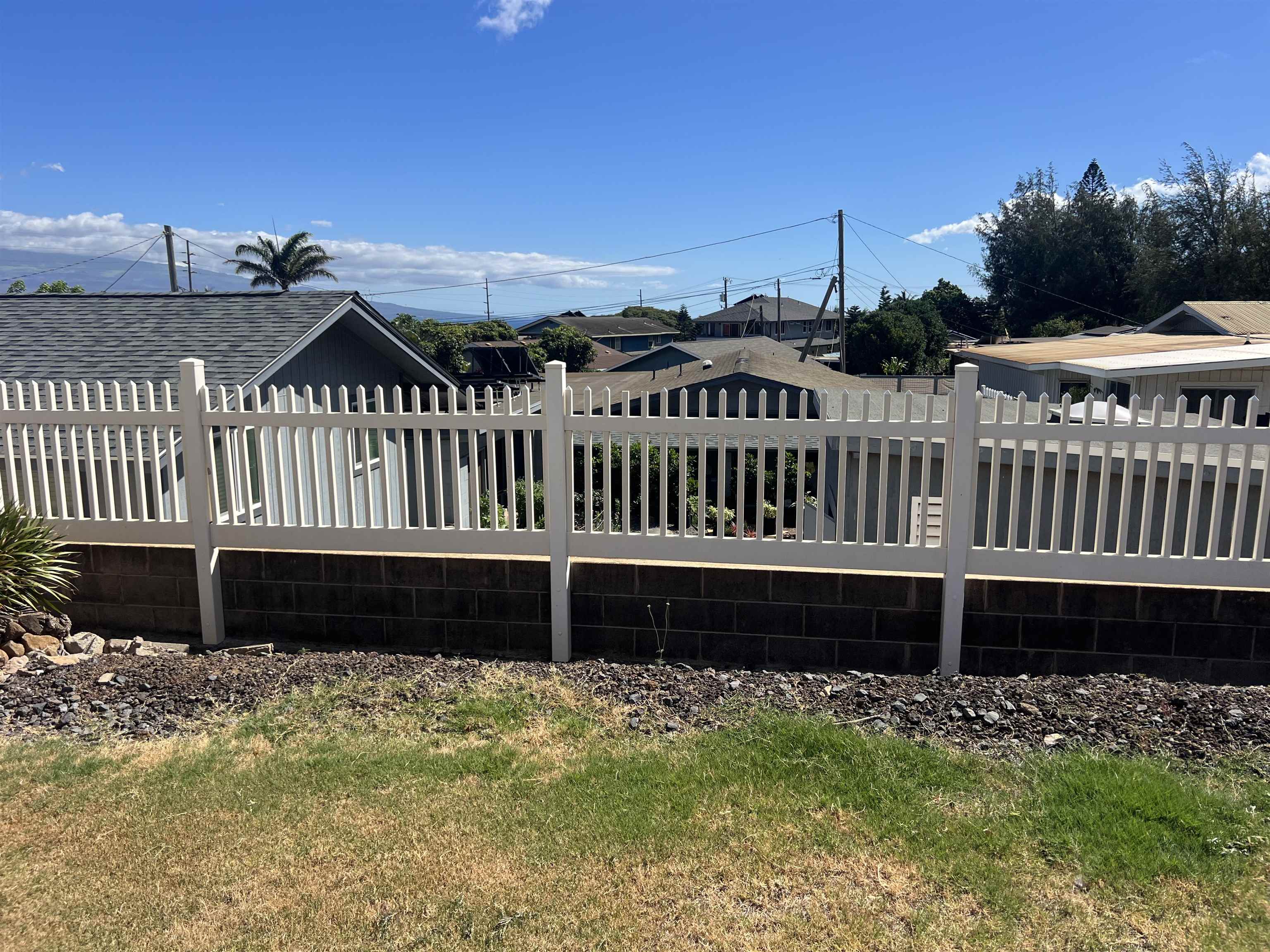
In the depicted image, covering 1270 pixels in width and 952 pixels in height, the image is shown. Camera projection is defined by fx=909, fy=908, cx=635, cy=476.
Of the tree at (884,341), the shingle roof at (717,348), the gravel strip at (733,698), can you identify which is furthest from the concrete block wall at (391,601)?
the tree at (884,341)

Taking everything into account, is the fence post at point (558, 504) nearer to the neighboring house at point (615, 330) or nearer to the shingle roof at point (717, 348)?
the shingle roof at point (717, 348)

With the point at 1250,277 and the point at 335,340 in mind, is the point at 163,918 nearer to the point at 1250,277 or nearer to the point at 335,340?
the point at 335,340

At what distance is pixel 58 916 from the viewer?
10.8 ft

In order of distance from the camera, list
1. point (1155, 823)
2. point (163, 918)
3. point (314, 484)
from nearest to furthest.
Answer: point (163, 918)
point (1155, 823)
point (314, 484)

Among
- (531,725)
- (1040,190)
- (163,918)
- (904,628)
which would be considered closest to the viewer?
(163,918)

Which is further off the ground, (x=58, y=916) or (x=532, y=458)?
(x=532, y=458)

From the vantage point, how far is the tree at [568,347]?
210 ft

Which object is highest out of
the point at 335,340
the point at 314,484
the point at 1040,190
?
the point at 1040,190

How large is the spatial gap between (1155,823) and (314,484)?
5390mm

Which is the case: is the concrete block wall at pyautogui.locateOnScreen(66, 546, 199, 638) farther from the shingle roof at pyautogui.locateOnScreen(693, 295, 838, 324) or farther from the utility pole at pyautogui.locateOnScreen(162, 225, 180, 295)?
the shingle roof at pyautogui.locateOnScreen(693, 295, 838, 324)

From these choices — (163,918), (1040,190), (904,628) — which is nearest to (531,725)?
(163,918)

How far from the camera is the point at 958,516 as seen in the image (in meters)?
5.53

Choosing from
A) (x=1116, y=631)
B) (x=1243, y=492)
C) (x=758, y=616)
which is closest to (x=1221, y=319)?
(x=1243, y=492)

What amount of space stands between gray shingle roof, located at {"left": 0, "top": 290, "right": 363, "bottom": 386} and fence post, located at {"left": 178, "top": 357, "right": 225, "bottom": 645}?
3.90m
